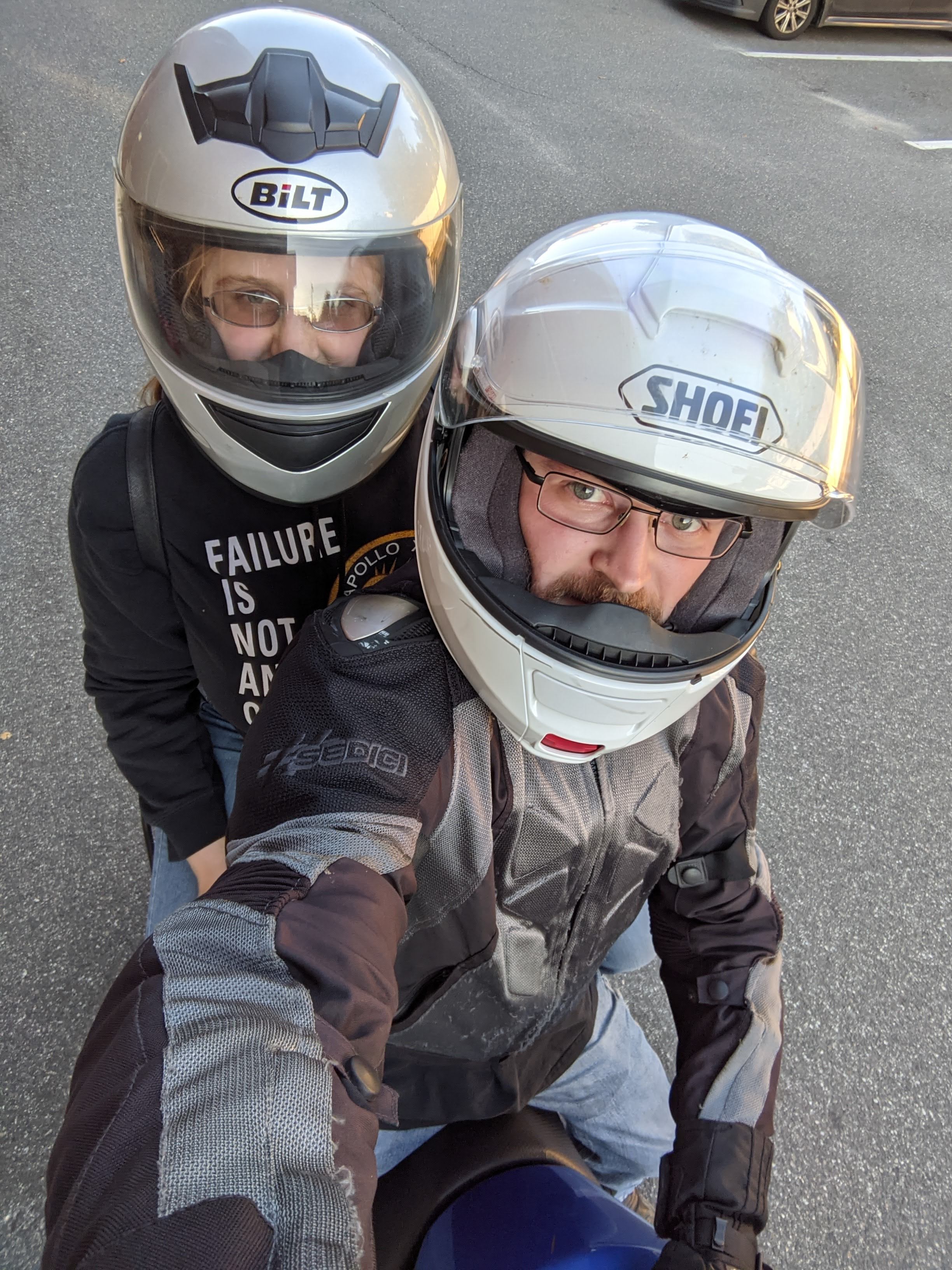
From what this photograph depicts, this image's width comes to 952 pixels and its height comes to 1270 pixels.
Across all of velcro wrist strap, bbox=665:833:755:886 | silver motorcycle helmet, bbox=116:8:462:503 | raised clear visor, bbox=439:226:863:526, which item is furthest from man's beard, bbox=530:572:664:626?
silver motorcycle helmet, bbox=116:8:462:503

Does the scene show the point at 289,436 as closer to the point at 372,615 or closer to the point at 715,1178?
the point at 372,615

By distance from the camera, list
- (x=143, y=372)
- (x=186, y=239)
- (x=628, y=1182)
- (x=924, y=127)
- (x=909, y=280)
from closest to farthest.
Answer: (x=186, y=239), (x=628, y=1182), (x=143, y=372), (x=909, y=280), (x=924, y=127)

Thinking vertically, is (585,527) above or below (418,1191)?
above

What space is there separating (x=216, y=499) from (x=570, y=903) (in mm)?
748

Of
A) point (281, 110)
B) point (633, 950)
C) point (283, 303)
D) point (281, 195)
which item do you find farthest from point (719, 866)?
point (281, 110)

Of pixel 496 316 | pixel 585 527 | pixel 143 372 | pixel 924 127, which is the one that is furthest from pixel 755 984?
pixel 924 127

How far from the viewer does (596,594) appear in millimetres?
958

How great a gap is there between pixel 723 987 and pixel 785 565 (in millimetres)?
1886

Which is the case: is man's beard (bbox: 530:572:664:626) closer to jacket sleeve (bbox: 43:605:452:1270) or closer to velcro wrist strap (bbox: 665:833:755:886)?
jacket sleeve (bbox: 43:605:452:1270)

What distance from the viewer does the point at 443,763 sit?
91 cm

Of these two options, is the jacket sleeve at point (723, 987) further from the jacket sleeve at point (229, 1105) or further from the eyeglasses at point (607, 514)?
the jacket sleeve at point (229, 1105)

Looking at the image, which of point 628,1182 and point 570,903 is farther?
point 628,1182

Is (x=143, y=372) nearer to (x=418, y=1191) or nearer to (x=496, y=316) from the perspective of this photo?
(x=496, y=316)

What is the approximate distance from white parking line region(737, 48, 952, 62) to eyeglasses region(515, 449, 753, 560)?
618 cm
